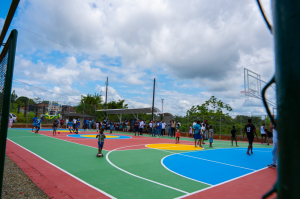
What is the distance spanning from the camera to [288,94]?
0.75 m

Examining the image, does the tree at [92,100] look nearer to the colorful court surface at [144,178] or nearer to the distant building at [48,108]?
the distant building at [48,108]

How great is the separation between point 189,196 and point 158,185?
1.04 meters

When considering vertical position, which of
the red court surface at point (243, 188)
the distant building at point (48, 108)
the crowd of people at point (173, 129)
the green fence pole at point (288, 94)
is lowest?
the red court surface at point (243, 188)

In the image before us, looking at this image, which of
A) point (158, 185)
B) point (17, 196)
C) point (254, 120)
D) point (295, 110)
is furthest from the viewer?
point (254, 120)

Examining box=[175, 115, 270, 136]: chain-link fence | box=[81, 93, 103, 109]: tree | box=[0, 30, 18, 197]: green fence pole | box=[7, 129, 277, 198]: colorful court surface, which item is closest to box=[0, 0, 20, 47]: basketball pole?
box=[0, 30, 18, 197]: green fence pole

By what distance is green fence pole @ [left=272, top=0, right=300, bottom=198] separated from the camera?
0.72 meters

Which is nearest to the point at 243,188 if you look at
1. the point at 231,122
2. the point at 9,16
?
the point at 9,16

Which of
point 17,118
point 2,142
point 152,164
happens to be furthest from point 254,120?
point 17,118

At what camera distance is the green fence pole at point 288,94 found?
2.37 feet

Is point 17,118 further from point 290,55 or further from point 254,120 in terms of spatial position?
point 290,55

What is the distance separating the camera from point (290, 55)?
2.52 ft

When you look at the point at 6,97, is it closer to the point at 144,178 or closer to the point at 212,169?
the point at 144,178

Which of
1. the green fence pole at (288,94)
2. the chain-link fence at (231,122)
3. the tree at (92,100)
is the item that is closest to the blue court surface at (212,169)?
the green fence pole at (288,94)

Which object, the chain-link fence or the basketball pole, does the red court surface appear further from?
the chain-link fence
